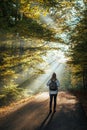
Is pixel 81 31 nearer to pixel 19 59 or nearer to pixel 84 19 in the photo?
pixel 84 19

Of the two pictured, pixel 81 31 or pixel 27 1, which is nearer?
pixel 27 1

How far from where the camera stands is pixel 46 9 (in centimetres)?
1132

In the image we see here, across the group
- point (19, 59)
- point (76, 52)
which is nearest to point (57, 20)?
point (76, 52)

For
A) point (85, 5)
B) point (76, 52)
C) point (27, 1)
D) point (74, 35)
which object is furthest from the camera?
point (76, 52)

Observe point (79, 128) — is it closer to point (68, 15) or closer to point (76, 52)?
point (68, 15)

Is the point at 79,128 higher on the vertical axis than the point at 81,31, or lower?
lower

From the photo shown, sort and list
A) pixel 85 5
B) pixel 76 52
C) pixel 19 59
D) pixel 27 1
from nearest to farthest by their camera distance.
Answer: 1. pixel 27 1
2. pixel 19 59
3. pixel 85 5
4. pixel 76 52

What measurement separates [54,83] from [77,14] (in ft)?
31.5

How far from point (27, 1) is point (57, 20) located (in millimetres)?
10962

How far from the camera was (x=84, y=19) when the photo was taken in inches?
839

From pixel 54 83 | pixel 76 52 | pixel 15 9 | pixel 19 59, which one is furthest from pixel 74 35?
pixel 15 9

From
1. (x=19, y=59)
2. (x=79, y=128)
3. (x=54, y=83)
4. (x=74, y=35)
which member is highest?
(x=74, y=35)

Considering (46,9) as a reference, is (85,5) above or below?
above

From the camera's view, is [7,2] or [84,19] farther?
[84,19]
